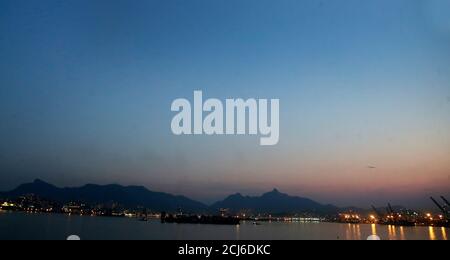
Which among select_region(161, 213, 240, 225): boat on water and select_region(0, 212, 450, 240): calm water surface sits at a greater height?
select_region(0, 212, 450, 240): calm water surface

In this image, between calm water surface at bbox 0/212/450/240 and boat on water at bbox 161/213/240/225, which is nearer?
calm water surface at bbox 0/212/450/240

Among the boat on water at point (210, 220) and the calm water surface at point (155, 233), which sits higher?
the calm water surface at point (155, 233)

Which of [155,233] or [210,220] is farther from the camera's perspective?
[210,220]

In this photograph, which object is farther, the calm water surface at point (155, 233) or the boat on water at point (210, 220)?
the boat on water at point (210, 220)

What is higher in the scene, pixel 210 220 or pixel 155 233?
pixel 155 233

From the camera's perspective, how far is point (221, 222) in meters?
70.5
